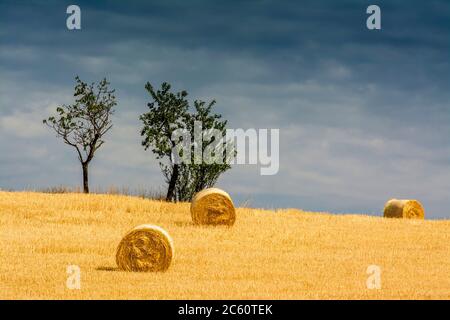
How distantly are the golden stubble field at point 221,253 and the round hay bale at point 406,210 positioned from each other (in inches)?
84.5

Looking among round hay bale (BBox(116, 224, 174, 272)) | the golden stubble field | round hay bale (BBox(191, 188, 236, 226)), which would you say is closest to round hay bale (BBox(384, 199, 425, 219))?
the golden stubble field

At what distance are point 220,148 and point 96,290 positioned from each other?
112 ft

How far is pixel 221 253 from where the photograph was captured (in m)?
24.3

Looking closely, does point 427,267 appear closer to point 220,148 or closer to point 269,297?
point 269,297

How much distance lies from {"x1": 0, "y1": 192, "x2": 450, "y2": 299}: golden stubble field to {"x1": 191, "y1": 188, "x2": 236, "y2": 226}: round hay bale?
0.77 m

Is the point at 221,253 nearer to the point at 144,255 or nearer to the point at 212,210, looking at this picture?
the point at 144,255

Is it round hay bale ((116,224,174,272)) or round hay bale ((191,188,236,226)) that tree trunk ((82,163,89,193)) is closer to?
round hay bale ((191,188,236,226))

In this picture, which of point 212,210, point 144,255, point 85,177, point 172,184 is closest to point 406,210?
point 212,210

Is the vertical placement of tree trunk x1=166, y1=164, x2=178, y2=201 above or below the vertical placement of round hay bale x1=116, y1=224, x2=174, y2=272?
above

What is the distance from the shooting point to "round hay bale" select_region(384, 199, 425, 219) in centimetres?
4106

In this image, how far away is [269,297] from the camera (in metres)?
15.8

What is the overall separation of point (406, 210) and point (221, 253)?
19742 mm

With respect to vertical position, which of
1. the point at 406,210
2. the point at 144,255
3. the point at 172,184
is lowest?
the point at 144,255

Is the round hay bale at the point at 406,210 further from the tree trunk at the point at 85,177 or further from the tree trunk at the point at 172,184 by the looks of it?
the tree trunk at the point at 85,177
